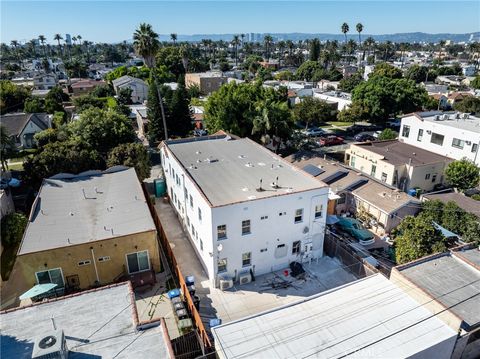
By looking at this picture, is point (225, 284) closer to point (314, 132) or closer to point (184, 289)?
point (184, 289)

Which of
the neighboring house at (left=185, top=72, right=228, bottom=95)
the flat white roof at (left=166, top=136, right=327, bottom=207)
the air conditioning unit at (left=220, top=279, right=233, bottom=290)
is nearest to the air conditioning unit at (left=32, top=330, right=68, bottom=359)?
the flat white roof at (left=166, top=136, right=327, bottom=207)

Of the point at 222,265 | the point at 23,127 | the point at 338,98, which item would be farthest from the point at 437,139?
the point at 23,127

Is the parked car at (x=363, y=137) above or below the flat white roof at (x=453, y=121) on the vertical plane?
below

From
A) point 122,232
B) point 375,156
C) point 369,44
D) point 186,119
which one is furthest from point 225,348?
point 369,44

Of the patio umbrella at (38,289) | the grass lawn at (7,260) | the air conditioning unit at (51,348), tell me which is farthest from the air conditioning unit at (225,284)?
the grass lawn at (7,260)

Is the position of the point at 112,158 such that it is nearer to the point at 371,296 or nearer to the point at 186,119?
the point at 186,119

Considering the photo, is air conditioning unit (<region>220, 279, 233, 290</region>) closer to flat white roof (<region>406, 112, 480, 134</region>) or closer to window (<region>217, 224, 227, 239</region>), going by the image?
window (<region>217, 224, 227, 239</region>)

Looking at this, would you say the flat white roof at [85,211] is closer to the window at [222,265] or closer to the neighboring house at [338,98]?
the window at [222,265]

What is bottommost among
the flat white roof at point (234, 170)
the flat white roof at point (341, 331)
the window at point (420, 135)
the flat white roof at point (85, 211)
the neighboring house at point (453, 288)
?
the flat white roof at point (341, 331)
